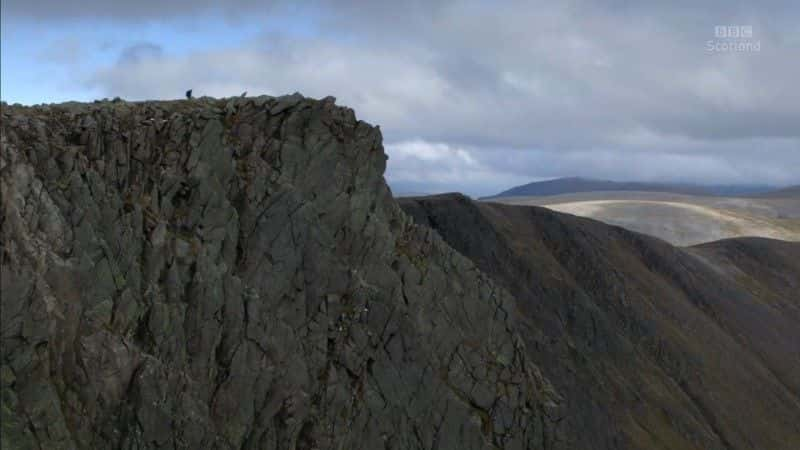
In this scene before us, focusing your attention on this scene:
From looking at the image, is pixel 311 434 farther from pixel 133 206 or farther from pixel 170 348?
pixel 133 206

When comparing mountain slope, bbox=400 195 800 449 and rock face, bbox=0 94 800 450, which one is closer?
rock face, bbox=0 94 800 450

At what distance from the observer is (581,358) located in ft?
227

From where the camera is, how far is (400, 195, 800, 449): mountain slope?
6800cm

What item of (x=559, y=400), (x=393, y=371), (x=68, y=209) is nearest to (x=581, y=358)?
(x=559, y=400)

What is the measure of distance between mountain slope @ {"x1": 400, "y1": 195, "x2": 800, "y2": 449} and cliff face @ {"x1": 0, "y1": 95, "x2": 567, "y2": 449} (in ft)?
64.3

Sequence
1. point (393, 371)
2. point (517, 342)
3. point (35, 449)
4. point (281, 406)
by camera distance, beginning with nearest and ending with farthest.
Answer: point (35, 449) → point (281, 406) → point (393, 371) → point (517, 342)

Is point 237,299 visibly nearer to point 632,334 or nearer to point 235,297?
point 235,297

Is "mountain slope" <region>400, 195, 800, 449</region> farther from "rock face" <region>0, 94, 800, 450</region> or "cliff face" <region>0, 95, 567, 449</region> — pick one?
"cliff face" <region>0, 95, 567, 449</region>

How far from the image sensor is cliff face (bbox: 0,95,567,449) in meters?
29.0

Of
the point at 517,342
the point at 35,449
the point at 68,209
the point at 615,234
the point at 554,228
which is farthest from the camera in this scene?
the point at 615,234

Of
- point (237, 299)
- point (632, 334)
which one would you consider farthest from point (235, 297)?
point (632, 334)

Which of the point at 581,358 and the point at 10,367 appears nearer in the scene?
the point at 10,367

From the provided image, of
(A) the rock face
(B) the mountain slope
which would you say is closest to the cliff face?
(A) the rock face

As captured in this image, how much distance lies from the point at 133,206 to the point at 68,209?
3590 millimetres
